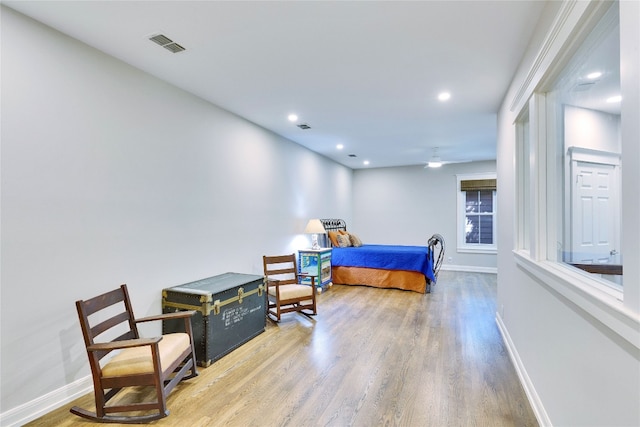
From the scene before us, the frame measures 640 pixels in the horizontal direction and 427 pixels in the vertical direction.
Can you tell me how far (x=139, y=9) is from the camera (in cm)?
197

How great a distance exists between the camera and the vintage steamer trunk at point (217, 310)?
279 cm

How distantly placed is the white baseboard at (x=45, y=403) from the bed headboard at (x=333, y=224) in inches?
177

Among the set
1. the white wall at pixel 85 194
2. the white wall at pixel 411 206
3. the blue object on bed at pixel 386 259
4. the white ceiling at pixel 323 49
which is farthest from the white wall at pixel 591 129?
the white wall at pixel 411 206

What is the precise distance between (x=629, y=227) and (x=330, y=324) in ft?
10.4

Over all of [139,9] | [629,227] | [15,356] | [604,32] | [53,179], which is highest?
[139,9]

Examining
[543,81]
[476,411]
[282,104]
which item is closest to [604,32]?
[543,81]

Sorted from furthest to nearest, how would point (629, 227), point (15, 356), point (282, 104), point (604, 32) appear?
point (282, 104)
point (15, 356)
point (604, 32)
point (629, 227)

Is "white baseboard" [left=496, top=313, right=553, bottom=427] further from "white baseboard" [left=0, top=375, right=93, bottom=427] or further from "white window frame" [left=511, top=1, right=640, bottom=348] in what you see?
"white baseboard" [left=0, top=375, right=93, bottom=427]

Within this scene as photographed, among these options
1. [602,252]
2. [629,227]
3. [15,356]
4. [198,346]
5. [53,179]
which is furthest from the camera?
[198,346]

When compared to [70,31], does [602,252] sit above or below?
below

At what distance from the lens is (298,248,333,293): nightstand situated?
5.29 meters

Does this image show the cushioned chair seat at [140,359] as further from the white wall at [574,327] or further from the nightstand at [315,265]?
the nightstand at [315,265]

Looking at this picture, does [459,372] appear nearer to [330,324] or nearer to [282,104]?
[330,324]

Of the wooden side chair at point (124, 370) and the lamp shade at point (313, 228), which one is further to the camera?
the lamp shade at point (313, 228)
